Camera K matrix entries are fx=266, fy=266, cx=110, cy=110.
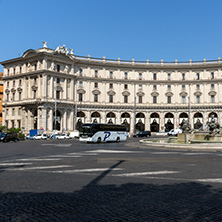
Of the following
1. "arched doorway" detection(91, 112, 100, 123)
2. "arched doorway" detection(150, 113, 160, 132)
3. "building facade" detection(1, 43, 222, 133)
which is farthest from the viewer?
"arched doorway" detection(150, 113, 160, 132)

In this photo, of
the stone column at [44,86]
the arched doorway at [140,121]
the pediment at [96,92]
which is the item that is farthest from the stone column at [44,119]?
the arched doorway at [140,121]

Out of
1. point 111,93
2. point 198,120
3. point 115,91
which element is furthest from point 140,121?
point 198,120

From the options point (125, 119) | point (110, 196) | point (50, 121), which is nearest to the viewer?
point (110, 196)

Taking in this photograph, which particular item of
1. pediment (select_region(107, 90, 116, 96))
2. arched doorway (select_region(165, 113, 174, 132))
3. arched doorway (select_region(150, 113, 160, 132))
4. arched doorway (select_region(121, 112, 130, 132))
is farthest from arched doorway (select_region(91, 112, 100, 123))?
arched doorway (select_region(165, 113, 174, 132))

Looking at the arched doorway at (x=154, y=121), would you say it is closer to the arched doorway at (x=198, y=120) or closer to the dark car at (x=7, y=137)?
the arched doorway at (x=198, y=120)

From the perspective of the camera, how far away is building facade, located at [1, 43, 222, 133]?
2554 inches

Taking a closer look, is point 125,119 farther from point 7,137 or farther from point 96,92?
point 7,137

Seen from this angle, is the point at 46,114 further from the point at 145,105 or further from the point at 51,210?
the point at 51,210

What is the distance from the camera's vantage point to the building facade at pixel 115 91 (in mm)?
64875

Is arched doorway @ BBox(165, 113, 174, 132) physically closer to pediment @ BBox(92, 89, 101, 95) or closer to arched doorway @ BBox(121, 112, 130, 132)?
arched doorway @ BBox(121, 112, 130, 132)

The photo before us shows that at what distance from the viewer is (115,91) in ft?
240

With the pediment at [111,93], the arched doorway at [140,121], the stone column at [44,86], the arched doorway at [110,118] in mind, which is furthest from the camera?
the arched doorway at [140,121]

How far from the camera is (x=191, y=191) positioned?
23.6 ft

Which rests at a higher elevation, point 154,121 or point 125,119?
point 125,119
